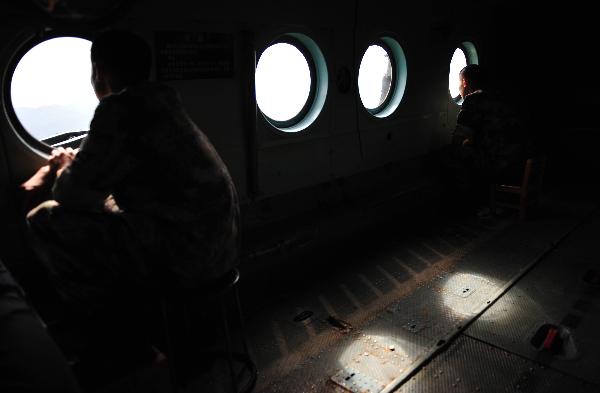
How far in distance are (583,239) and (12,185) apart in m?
5.01

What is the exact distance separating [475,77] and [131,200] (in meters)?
4.49

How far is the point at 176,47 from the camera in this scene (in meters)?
2.98

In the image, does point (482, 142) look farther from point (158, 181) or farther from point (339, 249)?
point (158, 181)

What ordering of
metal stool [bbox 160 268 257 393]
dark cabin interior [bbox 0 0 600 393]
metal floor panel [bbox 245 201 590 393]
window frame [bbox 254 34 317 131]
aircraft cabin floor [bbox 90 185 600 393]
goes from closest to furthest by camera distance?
metal stool [bbox 160 268 257 393], dark cabin interior [bbox 0 0 600 393], aircraft cabin floor [bbox 90 185 600 393], metal floor panel [bbox 245 201 590 393], window frame [bbox 254 34 317 131]

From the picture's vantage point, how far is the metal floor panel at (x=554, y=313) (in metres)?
2.71

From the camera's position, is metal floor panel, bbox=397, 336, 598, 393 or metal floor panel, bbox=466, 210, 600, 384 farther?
metal floor panel, bbox=466, 210, 600, 384

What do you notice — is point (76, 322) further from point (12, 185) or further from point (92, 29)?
point (92, 29)

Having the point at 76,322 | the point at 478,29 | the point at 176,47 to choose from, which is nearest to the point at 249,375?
the point at 76,322

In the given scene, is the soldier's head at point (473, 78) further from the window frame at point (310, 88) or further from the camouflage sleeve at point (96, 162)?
the camouflage sleeve at point (96, 162)

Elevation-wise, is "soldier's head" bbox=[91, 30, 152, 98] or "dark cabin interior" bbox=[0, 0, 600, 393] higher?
"soldier's head" bbox=[91, 30, 152, 98]

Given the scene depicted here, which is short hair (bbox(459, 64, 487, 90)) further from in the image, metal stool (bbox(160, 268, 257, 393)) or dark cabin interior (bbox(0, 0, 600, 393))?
metal stool (bbox(160, 268, 257, 393))

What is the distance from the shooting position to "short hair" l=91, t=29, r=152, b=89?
1.95 m

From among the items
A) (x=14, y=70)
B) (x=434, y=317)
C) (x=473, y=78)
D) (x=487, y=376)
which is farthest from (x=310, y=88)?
(x=487, y=376)

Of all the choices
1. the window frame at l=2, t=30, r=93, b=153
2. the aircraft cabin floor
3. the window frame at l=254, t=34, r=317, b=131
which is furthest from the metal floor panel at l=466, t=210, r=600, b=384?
the window frame at l=2, t=30, r=93, b=153
